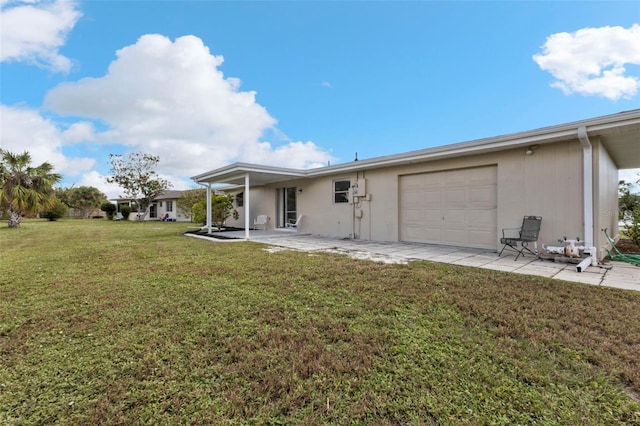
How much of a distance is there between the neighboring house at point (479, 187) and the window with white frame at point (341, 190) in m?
0.04

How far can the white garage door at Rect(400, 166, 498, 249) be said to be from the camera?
293 inches

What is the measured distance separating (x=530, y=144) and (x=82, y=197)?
129 feet

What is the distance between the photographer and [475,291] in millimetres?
3859

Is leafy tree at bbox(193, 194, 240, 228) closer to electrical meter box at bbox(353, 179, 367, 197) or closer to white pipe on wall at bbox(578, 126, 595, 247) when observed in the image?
electrical meter box at bbox(353, 179, 367, 197)

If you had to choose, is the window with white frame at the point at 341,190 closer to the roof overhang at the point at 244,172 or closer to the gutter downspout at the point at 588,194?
the roof overhang at the point at 244,172

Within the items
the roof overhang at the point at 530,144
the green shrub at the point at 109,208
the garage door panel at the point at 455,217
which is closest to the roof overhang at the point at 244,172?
the roof overhang at the point at 530,144

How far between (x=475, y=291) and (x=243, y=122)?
13296 mm

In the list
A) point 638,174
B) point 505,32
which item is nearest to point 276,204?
point 505,32

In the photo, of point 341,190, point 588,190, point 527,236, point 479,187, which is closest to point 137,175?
point 341,190

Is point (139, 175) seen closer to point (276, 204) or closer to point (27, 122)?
point (27, 122)

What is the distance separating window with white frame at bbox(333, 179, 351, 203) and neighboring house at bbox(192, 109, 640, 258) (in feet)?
0.12

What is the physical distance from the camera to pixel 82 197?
1235 inches

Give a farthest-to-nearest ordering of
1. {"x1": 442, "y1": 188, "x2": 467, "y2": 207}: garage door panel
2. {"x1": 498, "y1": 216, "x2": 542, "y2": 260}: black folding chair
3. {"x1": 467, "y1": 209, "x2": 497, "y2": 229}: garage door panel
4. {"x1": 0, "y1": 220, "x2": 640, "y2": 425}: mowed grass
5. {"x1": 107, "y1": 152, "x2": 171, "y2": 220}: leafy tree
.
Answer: {"x1": 107, "y1": 152, "x2": 171, "y2": 220}: leafy tree → {"x1": 442, "y1": 188, "x2": 467, "y2": 207}: garage door panel → {"x1": 467, "y1": 209, "x2": 497, "y2": 229}: garage door panel → {"x1": 498, "y1": 216, "x2": 542, "y2": 260}: black folding chair → {"x1": 0, "y1": 220, "x2": 640, "y2": 425}: mowed grass

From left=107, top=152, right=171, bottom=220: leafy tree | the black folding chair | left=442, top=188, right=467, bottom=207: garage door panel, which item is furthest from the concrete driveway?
left=107, top=152, right=171, bottom=220: leafy tree
